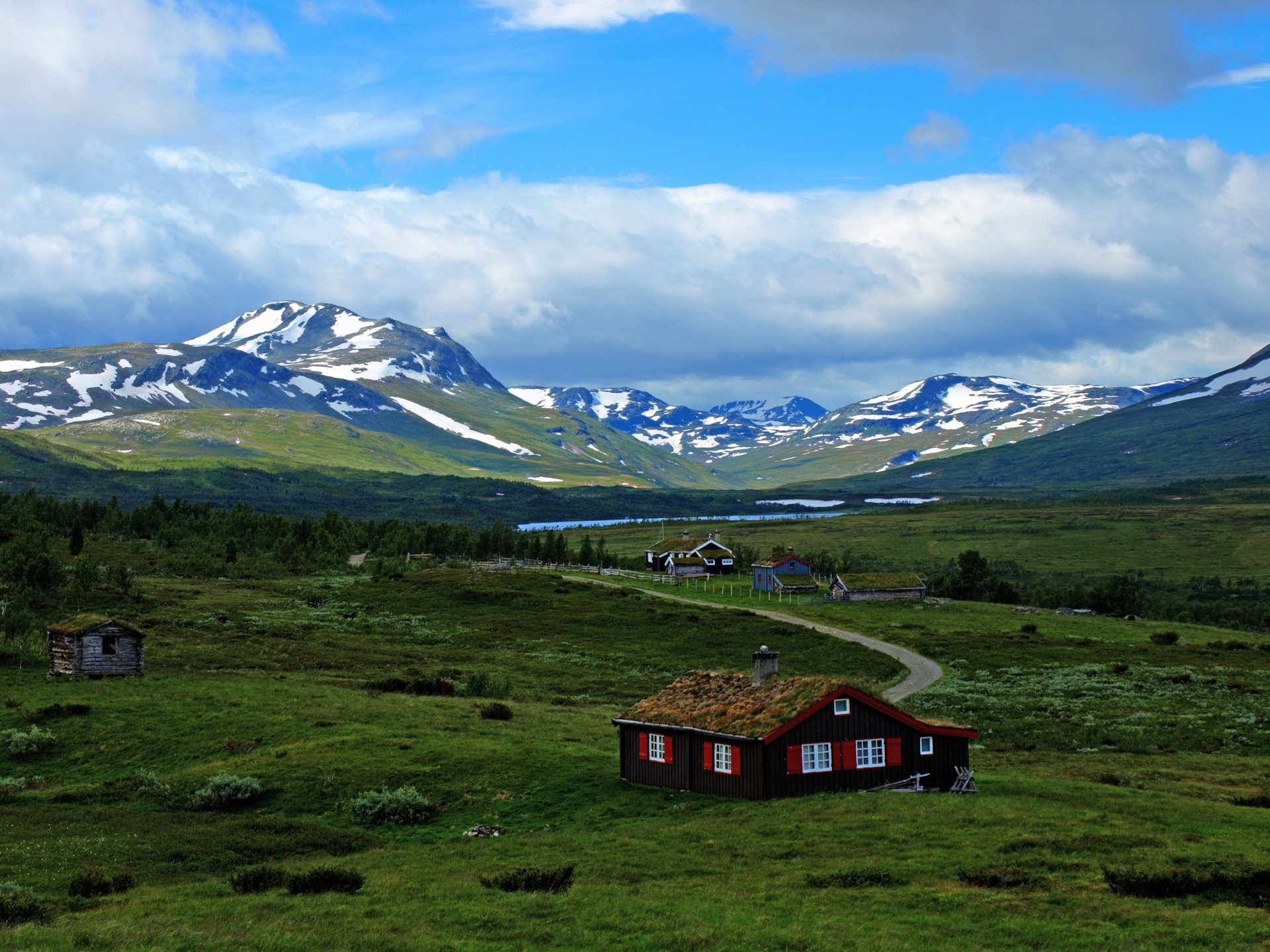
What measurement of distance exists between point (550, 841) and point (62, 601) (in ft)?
245

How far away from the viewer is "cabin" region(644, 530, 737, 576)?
152 metres

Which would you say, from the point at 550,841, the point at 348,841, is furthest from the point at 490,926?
the point at 348,841

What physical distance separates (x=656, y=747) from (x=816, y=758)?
6.06m

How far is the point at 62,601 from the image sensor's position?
9038cm

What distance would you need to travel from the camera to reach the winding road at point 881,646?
69500 mm

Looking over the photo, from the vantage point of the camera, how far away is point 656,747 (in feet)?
130

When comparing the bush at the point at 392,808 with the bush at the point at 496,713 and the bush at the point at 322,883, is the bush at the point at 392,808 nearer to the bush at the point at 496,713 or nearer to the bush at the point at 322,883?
the bush at the point at 322,883

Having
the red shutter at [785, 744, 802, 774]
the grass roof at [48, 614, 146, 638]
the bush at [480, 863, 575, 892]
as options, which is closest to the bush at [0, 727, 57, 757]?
the grass roof at [48, 614, 146, 638]

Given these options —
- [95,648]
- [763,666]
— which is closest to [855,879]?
[763,666]

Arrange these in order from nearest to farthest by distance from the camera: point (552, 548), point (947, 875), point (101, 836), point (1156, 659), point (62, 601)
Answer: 1. point (947, 875)
2. point (101, 836)
3. point (1156, 659)
4. point (62, 601)
5. point (552, 548)

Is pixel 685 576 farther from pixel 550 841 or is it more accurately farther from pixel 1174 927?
pixel 1174 927

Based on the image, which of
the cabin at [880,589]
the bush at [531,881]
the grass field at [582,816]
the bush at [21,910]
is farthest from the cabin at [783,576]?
the bush at [21,910]

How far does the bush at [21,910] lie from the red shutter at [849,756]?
978 inches

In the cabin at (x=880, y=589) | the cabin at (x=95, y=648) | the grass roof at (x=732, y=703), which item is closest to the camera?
the grass roof at (x=732, y=703)
